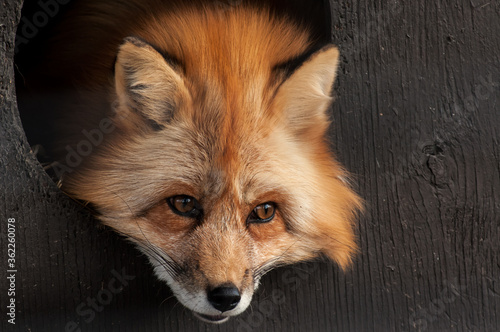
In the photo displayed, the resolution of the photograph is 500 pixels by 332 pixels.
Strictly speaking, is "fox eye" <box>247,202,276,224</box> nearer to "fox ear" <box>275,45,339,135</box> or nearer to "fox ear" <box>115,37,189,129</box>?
"fox ear" <box>275,45,339,135</box>

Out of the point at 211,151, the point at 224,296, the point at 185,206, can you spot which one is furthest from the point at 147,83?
the point at 224,296

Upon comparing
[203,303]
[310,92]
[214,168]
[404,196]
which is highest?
[310,92]

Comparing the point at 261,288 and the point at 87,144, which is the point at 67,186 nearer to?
the point at 87,144

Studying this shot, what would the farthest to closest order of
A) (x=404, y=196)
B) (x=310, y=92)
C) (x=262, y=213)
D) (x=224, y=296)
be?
(x=404, y=196)
(x=310, y=92)
(x=262, y=213)
(x=224, y=296)

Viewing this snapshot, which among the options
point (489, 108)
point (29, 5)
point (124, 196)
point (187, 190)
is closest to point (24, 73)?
point (29, 5)

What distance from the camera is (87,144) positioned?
2850mm

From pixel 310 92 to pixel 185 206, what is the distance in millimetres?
829

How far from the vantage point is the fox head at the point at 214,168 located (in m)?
2.53

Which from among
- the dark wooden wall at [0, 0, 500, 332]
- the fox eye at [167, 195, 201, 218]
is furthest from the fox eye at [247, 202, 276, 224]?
the dark wooden wall at [0, 0, 500, 332]

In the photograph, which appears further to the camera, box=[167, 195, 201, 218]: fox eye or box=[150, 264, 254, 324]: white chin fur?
box=[167, 195, 201, 218]: fox eye

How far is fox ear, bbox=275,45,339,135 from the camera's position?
2.66 m

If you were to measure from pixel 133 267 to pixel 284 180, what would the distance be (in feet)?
3.01

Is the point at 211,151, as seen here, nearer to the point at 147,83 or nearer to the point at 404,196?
the point at 147,83

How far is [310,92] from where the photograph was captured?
9.10 ft
